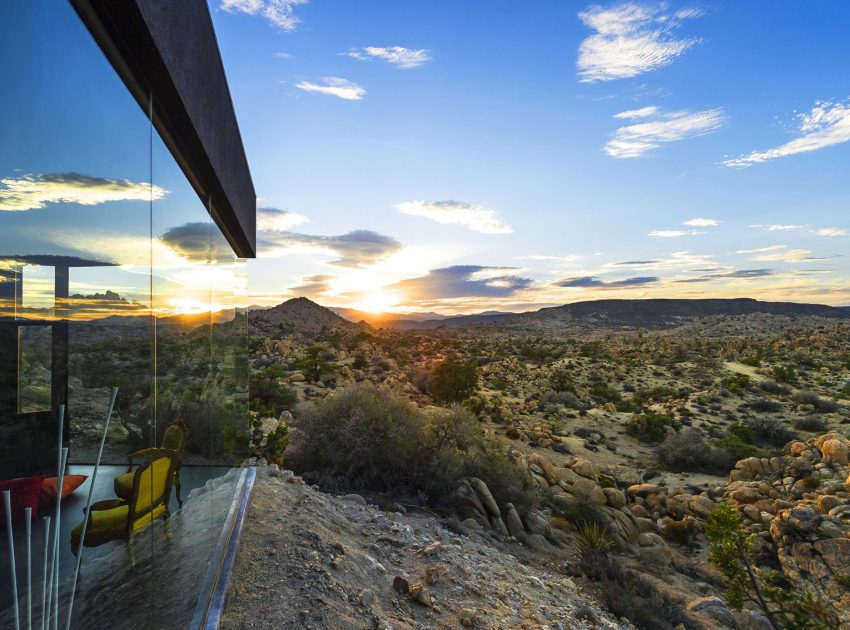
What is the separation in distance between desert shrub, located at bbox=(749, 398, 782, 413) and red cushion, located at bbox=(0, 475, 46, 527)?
24.8 m

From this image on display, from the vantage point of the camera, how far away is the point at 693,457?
49.1ft

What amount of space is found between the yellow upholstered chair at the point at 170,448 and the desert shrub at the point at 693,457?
14837 millimetres

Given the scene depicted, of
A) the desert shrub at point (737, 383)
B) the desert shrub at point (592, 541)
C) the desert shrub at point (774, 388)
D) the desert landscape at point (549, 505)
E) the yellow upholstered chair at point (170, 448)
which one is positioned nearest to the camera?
the yellow upholstered chair at point (170, 448)

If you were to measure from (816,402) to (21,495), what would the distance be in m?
26.3

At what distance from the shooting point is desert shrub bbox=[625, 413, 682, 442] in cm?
1786

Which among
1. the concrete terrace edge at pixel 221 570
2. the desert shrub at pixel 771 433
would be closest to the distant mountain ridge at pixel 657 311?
the desert shrub at pixel 771 433

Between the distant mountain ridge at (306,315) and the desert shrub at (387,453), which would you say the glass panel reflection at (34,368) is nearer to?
the desert shrub at (387,453)

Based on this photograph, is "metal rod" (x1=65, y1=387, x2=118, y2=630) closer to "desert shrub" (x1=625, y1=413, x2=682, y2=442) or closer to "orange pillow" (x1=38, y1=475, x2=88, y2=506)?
"orange pillow" (x1=38, y1=475, x2=88, y2=506)

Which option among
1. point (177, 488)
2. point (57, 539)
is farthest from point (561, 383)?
point (57, 539)

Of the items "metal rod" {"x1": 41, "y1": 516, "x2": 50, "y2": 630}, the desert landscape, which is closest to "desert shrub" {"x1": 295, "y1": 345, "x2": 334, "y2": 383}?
the desert landscape

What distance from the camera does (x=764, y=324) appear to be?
79.4 m

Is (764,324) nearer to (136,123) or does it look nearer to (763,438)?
(763,438)

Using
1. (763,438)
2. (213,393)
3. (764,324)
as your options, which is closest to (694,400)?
(763,438)

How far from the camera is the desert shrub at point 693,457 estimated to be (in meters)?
14.7
